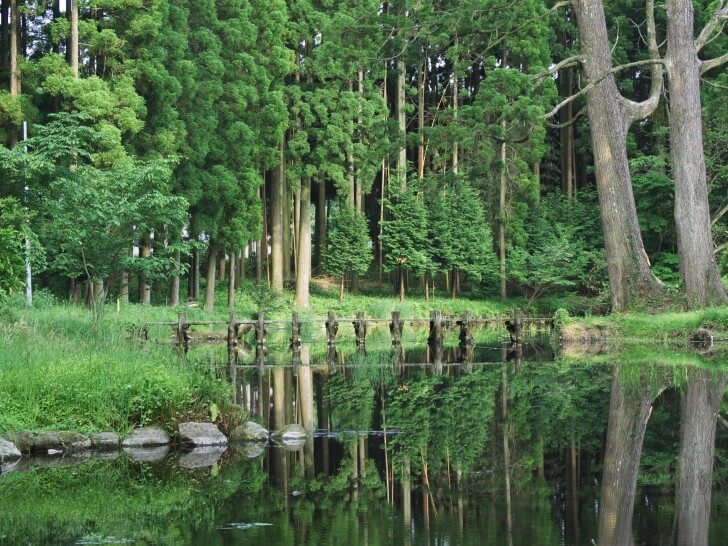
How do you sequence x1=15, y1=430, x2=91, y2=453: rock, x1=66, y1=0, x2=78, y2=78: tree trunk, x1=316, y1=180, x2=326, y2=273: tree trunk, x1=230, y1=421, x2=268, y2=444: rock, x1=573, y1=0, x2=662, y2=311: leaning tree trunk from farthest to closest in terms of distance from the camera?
x1=316, y1=180, x2=326, y2=273: tree trunk < x1=66, y1=0, x2=78, y2=78: tree trunk < x1=573, y1=0, x2=662, y2=311: leaning tree trunk < x1=230, y1=421, x2=268, y2=444: rock < x1=15, y1=430, x2=91, y2=453: rock

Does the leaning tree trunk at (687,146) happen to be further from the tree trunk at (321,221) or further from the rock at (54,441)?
the tree trunk at (321,221)

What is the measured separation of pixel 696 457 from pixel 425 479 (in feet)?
7.01

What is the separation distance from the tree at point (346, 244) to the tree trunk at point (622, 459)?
22927 mm

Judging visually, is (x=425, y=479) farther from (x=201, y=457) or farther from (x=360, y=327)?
(x=360, y=327)

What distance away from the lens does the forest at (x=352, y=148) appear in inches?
771

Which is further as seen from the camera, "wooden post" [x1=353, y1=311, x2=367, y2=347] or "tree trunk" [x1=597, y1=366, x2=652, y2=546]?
"wooden post" [x1=353, y1=311, x2=367, y2=347]

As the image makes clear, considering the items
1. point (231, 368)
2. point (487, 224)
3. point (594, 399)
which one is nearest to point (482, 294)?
point (487, 224)

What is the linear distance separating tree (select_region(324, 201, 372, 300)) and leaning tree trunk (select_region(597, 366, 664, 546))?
75.4 ft

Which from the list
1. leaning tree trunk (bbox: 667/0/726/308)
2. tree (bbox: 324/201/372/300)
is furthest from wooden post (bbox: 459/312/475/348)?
tree (bbox: 324/201/372/300)

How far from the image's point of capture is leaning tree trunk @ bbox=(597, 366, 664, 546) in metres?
5.86

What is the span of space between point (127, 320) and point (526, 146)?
362 inches

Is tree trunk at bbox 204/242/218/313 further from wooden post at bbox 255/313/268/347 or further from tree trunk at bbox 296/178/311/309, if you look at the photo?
wooden post at bbox 255/313/268/347

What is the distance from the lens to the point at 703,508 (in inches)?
247

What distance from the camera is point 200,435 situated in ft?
30.8
